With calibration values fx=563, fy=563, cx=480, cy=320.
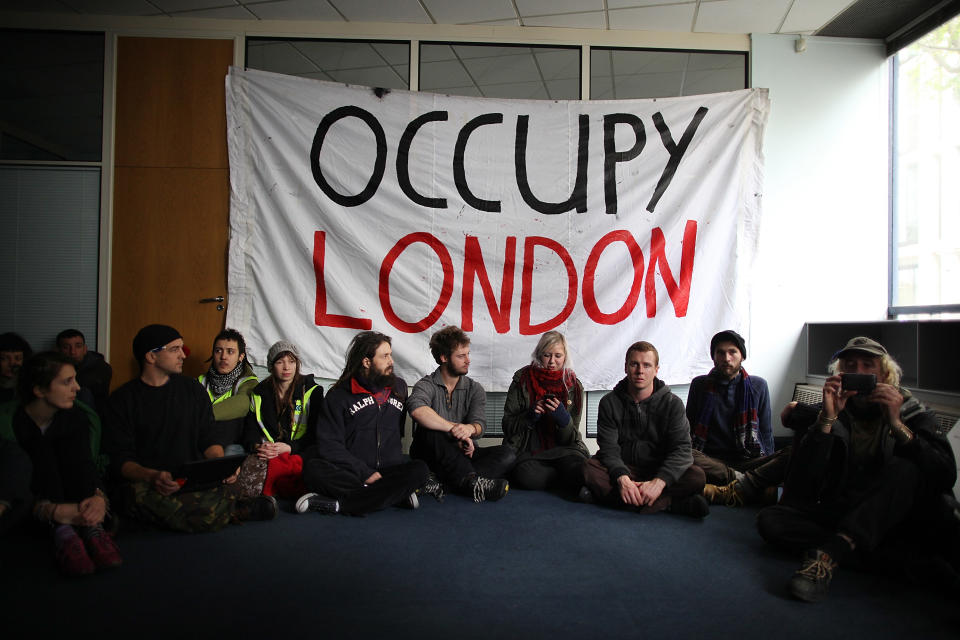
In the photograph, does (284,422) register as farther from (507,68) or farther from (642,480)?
(507,68)

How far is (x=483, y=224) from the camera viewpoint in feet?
12.1

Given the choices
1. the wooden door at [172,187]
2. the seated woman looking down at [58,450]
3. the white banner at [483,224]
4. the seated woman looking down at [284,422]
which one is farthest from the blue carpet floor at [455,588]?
the wooden door at [172,187]

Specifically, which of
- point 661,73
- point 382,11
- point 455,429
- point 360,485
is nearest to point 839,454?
point 455,429

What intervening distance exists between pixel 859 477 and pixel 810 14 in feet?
10.1

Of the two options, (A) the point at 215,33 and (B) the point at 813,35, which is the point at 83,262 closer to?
(A) the point at 215,33

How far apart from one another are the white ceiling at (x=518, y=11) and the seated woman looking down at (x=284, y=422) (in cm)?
223

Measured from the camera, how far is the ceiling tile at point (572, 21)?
3.64m

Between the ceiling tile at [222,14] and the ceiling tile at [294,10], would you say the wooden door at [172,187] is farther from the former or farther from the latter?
the ceiling tile at [294,10]

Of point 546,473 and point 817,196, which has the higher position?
point 817,196

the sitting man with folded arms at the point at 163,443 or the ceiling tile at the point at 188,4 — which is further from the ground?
the ceiling tile at the point at 188,4

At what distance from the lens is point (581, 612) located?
158 cm

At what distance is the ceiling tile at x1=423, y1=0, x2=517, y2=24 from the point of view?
350 cm

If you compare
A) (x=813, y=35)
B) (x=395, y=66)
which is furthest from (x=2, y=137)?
(x=813, y=35)

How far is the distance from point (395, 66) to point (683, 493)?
315cm
